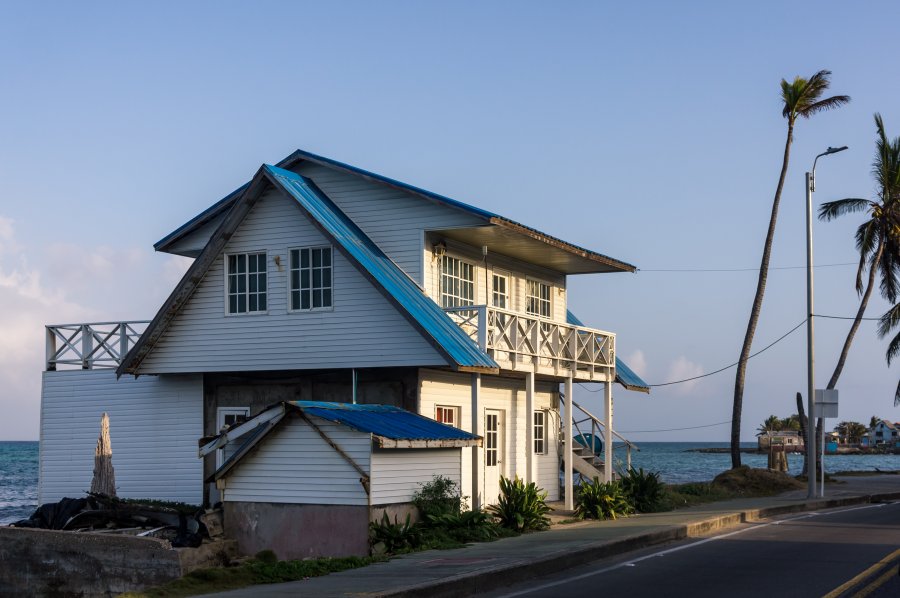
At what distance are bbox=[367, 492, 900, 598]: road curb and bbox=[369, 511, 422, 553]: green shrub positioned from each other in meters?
2.80

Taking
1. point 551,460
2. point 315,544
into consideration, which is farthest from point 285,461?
point 551,460

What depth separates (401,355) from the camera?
22.0 meters

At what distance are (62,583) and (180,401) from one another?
6646 millimetres

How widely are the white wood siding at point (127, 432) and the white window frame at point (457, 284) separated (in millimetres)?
5797

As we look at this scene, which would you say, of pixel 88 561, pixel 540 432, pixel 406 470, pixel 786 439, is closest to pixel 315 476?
pixel 406 470

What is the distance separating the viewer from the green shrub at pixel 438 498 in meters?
19.6

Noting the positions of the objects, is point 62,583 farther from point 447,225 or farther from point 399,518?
point 447,225

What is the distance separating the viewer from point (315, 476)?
743 inches

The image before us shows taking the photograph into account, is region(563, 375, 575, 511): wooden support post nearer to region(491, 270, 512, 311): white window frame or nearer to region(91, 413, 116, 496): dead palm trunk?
region(491, 270, 512, 311): white window frame

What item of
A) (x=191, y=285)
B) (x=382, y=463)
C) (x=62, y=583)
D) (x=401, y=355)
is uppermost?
(x=191, y=285)

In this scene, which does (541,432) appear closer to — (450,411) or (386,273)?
(450,411)

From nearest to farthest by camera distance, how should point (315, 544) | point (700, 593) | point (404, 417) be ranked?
point (700, 593), point (315, 544), point (404, 417)

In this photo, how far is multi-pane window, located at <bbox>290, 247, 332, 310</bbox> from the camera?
23.4 metres

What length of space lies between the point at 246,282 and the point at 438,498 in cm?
711
